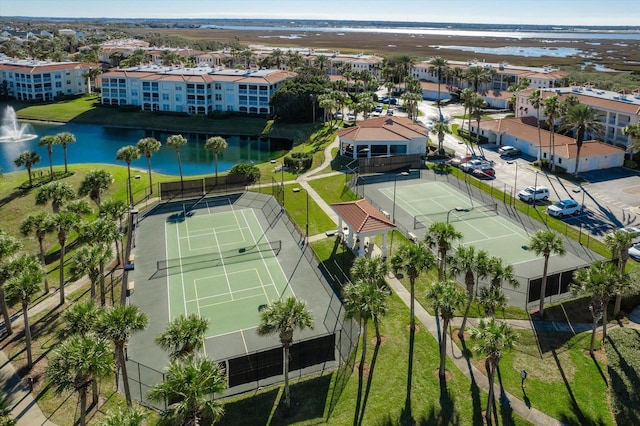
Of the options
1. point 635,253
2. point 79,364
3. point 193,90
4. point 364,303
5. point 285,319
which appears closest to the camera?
point 79,364

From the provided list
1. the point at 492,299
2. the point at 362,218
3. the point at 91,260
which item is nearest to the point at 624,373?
the point at 492,299

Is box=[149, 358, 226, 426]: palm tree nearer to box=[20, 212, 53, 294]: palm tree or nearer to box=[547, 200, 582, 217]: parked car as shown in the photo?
box=[20, 212, 53, 294]: palm tree

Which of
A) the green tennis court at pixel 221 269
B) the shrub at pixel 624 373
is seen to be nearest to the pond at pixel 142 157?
the green tennis court at pixel 221 269

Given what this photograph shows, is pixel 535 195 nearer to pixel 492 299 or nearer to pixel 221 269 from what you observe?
pixel 492 299

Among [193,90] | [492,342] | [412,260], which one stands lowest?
[492,342]

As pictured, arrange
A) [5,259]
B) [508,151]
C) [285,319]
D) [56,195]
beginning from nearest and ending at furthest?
[285,319] < [5,259] < [56,195] < [508,151]

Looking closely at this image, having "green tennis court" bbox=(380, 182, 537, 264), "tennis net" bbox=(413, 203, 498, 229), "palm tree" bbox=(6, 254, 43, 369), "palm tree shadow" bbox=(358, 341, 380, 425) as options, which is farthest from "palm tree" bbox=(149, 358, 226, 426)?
"tennis net" bbox=(413, 203, 498, 229)
